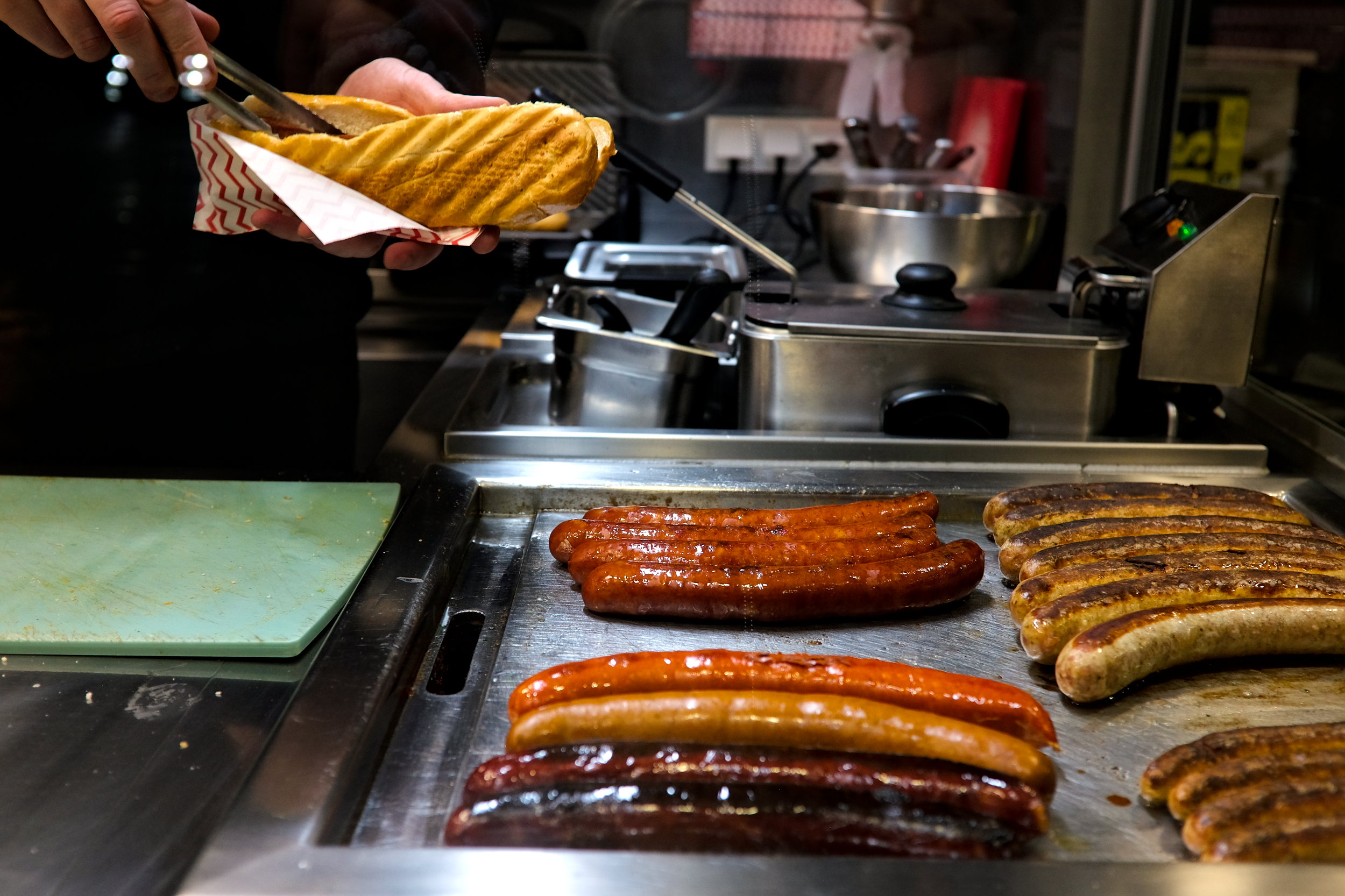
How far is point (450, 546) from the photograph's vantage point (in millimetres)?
1600

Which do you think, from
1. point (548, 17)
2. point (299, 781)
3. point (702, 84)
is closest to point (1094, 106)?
point (702, 84)

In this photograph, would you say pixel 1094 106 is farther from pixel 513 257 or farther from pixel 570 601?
pixel 570 601

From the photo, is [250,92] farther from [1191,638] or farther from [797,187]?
[797,187]

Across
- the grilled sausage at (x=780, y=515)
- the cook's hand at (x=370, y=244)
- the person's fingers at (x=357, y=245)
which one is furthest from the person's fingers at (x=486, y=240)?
the grilled sausage at (x=780, y=515)

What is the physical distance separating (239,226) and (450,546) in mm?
675

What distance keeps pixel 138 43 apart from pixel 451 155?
453mm

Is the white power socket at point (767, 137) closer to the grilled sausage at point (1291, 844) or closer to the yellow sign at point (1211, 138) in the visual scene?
the yellow sign at point (1211, 138)

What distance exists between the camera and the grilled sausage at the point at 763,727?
1.10 metres

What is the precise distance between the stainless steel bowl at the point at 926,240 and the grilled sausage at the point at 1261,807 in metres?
1.90

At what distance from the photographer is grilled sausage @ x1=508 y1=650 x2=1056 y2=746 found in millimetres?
1188

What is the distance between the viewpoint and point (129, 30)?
1414 mm

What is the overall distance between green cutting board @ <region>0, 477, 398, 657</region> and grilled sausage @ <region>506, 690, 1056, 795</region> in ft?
1.47

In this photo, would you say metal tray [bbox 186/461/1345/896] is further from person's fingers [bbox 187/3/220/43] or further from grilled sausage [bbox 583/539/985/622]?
person's fingers [bbox 187/3/220/43]

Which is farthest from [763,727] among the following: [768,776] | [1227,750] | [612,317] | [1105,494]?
[612,317]
